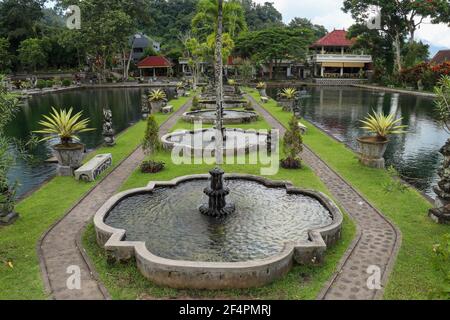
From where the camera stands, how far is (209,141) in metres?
17.9

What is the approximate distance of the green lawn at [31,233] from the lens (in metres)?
6.83

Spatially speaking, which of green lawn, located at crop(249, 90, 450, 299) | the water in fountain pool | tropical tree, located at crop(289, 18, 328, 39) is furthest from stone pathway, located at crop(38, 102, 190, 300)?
tropical tree, located at crop(289, 18, 328, 39)

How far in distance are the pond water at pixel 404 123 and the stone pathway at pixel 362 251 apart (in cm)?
145

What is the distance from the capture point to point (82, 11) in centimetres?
5128

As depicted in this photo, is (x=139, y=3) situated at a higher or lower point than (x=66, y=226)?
higher

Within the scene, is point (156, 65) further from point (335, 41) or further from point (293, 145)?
point (293, 145)

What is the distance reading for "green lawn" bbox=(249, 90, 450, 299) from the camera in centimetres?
678

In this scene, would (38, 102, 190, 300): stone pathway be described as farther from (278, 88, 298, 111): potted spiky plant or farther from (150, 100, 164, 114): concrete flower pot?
(278, 88, 298, 111): potted spiky plant

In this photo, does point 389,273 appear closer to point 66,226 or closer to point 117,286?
point 117,286

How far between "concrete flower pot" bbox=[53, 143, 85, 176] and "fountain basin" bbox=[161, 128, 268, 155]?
4.21m

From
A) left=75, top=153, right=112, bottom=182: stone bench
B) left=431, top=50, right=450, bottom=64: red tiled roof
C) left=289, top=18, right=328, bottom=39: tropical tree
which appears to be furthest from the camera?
left=289, top=18, right=328, bottom=39: tropical tree

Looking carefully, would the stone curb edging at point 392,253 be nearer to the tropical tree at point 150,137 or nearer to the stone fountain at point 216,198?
the stone fountain at point 216,198

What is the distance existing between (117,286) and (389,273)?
518 centimetres
